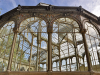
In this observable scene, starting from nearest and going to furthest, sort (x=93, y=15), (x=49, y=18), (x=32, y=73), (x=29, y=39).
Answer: (x=32, y=73)
(x=49, y=18)
(x=93, y=15)
(x=29, y=39)

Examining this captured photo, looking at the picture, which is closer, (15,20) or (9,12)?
(15,20)

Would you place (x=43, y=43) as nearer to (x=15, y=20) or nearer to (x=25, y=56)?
(x=25, y=56)

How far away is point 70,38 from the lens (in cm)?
2020

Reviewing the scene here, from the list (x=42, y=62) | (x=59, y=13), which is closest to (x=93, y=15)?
(x=59, y=13)

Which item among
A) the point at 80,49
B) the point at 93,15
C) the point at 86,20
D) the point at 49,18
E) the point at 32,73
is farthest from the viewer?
the point at 80,49

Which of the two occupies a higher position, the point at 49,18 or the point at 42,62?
the point at 49,18

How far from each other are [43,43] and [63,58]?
19.6 ft

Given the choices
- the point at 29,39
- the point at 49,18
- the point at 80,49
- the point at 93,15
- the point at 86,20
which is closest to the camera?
the point at 49,18

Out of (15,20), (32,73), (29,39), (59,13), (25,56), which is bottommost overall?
(32,73)

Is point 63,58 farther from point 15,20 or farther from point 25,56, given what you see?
point 15,20

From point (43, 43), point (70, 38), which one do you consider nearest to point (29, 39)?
point (43, 43)

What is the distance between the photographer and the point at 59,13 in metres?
13.2

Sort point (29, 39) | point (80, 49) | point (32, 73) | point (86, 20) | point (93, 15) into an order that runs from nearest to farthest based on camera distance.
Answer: point (32, 73) < point (86, 20) < point (93, 15) < point (29, 39) < point (80, 49)

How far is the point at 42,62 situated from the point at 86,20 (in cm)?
Answer: 1216
